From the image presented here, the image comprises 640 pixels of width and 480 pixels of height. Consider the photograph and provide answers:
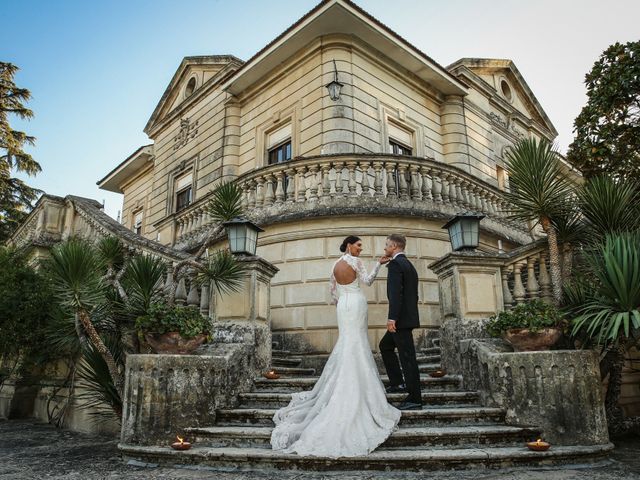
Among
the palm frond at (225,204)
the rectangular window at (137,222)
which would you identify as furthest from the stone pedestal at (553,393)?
the rectangular window at (137,222)

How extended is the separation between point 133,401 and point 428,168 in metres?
7.24

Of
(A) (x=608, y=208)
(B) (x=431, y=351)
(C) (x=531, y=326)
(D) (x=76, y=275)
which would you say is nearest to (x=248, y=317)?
(D) (x=76, y=275)

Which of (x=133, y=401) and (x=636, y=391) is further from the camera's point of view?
(x=636, y=391)

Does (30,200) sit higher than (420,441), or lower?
higher

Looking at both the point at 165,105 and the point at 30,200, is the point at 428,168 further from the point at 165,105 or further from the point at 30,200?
the point at 30,200

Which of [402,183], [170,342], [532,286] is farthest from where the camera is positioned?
[402,183]

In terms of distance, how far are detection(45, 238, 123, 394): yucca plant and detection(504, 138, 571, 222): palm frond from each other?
5.65 meters

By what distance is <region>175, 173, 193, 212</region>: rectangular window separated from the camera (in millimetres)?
17375

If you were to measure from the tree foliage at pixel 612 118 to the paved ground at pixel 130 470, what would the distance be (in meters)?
5.24

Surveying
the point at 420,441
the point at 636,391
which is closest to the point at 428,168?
the point at 636,391

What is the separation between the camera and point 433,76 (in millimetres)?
14062

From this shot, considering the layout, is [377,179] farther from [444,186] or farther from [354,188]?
[444,186]

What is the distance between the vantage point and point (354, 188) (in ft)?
30.8

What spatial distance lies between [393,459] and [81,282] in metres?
4.10
